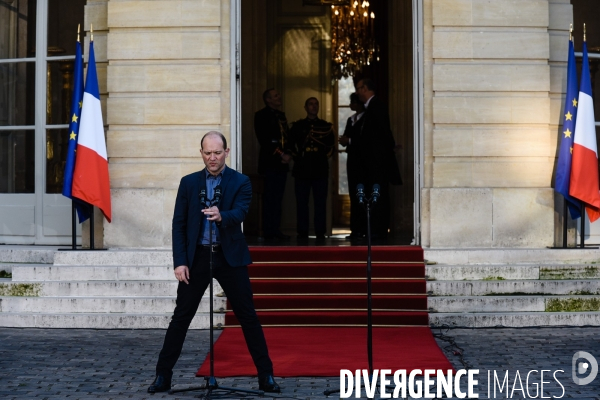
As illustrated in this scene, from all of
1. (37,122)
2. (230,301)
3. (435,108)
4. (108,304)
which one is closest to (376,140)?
(435,108)

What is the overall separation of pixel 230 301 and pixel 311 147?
6.68m

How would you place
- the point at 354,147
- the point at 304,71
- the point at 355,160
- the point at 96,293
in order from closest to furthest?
the point at 96,293 < the point at 354,147 < the point at 355,160 < the point at 304,71

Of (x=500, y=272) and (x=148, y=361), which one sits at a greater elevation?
(x=500, y=272)

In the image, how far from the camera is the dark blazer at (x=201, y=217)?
6707mm

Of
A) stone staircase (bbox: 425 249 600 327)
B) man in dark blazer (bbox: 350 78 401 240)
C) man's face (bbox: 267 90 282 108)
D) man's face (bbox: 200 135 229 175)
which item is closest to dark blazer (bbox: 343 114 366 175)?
man in dark blazer (bbox: 350 78 401 240)

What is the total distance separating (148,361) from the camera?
779 centimetres

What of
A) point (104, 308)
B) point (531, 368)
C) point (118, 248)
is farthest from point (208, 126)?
point (531, 368)

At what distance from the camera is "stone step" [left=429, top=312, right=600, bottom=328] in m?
9.44

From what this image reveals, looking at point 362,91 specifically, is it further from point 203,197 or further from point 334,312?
point 203,197

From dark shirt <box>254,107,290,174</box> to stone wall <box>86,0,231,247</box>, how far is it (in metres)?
2.62

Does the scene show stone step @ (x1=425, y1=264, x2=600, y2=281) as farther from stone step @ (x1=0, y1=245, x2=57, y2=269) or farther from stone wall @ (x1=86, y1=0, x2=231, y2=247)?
stone step @ (x1=0, y1=245, x2=57, y2=269)

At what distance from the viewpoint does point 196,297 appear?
6738 mm

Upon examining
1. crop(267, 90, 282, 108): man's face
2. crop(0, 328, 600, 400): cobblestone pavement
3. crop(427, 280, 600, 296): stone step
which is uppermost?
crop(267, 90, 282, 108): man's face

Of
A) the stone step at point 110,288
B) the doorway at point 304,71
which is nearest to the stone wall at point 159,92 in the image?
the stone step at point 110,288
